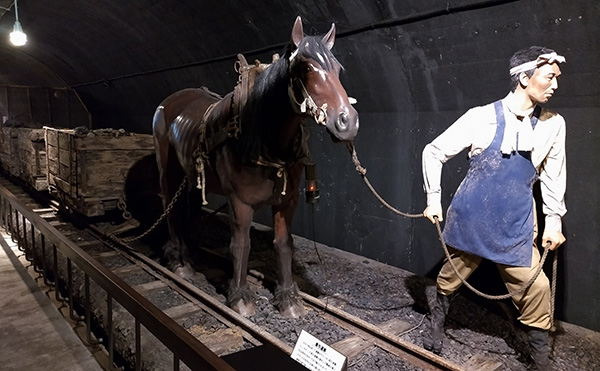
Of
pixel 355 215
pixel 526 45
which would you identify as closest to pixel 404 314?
pixel 355 215

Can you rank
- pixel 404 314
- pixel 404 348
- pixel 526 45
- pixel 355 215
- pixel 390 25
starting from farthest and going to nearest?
1. pixel 355 215
2. pixel 390 25
3. pixel 404 314
4. pixel 526 45
5. pixel 404 348

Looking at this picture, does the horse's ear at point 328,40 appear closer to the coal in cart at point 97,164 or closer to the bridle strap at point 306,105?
the bridle strap at point 306,105

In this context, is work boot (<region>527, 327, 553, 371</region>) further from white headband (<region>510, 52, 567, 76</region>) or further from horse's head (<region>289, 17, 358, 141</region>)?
horse's head (<region>289, 17, 358, 141</region>)

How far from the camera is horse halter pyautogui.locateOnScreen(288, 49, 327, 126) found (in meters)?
2.79

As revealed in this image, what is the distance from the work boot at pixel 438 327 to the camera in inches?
135

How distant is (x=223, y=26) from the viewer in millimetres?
6613

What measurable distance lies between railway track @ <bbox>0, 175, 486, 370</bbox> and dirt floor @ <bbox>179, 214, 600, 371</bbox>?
10 centimetres

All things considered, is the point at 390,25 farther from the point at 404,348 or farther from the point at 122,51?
the point at 122,51

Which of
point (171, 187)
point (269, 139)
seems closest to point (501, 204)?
point (269, 139)

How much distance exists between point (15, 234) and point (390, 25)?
5.97 metres

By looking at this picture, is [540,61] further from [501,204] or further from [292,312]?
[292,312]

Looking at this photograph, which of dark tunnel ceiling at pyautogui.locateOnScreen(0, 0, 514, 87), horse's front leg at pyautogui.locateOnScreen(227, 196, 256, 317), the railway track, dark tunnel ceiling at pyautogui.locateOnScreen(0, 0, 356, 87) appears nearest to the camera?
the railway track

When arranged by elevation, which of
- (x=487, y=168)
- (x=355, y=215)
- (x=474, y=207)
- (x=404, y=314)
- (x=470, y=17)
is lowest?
(x=404, y=314)

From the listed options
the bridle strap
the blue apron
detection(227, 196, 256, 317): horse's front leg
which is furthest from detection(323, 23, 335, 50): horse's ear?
detection(227, 196, 256, 317): horse's front leg
